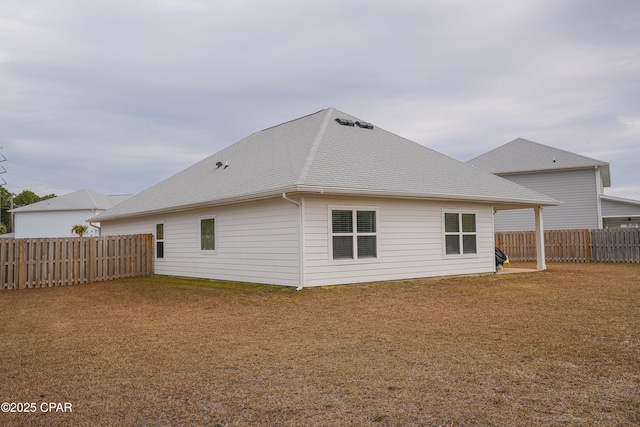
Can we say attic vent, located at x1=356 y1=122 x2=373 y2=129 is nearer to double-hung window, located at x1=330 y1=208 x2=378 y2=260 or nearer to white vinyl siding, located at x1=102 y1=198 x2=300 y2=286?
double-hung window, located at x1=330 y1=208 x2=378 y2=260

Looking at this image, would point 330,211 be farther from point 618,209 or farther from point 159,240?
point 618,209

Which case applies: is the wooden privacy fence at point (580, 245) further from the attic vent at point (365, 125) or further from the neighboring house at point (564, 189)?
the attic vent at point (365, 125)

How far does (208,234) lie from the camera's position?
1558cm

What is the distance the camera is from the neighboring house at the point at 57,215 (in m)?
43.6

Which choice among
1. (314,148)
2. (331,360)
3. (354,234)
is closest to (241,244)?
(354,234)

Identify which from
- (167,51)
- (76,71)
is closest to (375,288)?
(167,51)

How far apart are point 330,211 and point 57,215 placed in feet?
130

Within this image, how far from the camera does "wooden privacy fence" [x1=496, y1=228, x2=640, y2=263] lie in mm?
22484

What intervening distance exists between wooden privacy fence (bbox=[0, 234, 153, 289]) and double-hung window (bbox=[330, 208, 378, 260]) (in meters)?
9.08

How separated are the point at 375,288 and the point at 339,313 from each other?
3341mm

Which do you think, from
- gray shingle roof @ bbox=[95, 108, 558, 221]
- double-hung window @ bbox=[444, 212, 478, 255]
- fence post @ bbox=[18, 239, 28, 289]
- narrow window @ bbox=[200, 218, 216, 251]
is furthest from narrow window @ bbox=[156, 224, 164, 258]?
double-hung window @ bbox=[444, 212, 478, 255]

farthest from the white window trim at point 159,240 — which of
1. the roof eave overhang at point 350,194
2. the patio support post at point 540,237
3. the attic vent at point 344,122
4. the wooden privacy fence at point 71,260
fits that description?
the patio support post at point 540,237

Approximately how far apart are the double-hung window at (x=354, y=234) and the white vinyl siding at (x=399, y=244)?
0.54 feet

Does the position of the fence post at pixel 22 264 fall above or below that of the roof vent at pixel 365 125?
below
